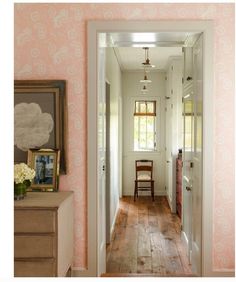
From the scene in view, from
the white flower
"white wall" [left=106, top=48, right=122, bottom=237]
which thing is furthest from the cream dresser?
"white wall" [left=106, top=48, right=122, bottom=237]

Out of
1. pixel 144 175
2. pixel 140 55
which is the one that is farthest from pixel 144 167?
pixel 140 55

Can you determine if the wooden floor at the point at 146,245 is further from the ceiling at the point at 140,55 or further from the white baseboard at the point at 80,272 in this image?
the ceiling at the point at 140,55

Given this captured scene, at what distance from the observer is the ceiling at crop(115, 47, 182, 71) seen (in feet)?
23.7

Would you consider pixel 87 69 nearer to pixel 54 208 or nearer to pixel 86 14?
pixel 86 14

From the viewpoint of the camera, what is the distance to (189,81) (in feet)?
14.8

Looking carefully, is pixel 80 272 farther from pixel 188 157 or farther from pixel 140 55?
pixel 140 55

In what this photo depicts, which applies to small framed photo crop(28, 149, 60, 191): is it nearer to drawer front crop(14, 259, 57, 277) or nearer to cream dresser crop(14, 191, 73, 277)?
cream dresser crop(14, 191, 73, 277)

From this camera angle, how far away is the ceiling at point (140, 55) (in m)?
7.21

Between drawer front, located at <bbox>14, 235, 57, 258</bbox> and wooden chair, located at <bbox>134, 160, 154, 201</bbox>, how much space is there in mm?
6142

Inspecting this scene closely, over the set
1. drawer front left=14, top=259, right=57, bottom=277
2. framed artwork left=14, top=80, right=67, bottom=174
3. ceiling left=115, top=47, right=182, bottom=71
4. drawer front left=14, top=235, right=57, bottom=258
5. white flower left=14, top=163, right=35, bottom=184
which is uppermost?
ceiling left=115, top=47, right=182, bottom=71

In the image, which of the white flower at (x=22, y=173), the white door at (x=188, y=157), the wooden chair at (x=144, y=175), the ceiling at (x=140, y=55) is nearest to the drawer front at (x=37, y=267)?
the white flower at (x=22, y=173)

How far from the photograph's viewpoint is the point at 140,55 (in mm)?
7758

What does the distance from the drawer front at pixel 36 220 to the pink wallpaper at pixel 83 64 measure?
0.76 m
